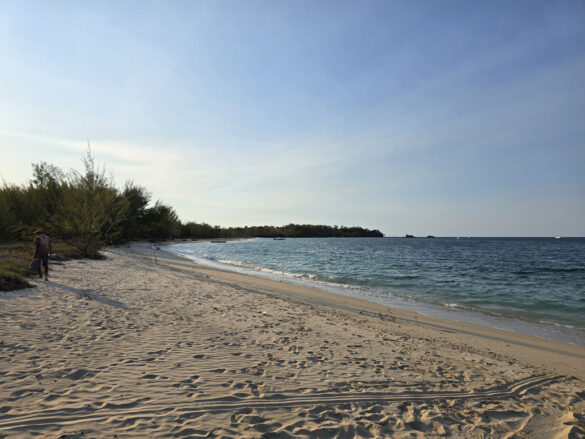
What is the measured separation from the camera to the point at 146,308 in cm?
917

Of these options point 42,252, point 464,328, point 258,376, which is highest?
point 42,252

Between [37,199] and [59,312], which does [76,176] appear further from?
[59,312]

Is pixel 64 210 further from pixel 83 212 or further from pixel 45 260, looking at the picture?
pixel 45 260

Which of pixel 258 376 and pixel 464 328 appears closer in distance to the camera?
pixel 258 376

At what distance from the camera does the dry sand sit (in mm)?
3855

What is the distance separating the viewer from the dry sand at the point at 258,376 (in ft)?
12.6

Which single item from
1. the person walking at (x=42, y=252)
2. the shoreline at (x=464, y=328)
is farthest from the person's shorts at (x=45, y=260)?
the shoreline at (x=464, y=328)

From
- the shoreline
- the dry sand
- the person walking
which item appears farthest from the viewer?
the person walking

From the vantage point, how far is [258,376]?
520 centimetres

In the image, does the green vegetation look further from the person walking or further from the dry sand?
the dry sand

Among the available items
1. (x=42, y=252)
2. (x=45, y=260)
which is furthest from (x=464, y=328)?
(x=42, y=252)

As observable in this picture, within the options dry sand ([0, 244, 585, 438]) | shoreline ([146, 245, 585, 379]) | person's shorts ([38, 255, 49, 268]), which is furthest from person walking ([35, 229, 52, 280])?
shoreline ([146, 245, 585, 379])

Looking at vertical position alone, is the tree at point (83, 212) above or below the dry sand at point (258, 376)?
above

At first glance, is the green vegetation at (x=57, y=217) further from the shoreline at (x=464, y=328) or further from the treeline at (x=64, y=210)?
the shoreline at (x=464, y=328)
